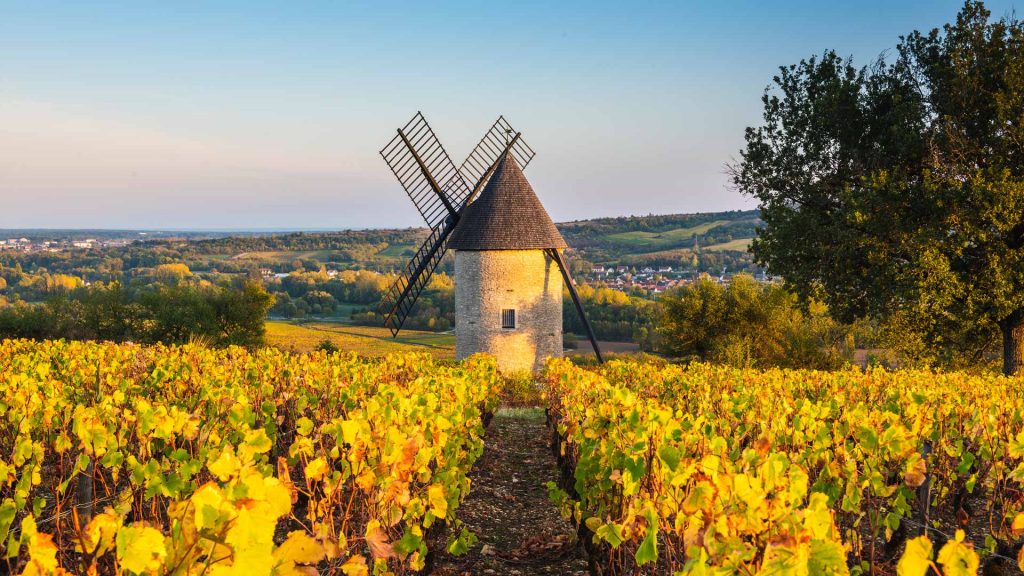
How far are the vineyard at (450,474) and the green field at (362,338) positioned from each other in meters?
32.7

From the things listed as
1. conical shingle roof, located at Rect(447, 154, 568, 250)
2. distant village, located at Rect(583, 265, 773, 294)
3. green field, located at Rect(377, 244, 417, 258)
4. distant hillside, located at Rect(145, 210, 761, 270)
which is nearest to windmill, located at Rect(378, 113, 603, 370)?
conical shingle roof, located at Rect(447, 154, 568, 250)

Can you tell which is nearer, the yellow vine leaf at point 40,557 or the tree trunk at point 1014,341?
the yellow vine leaf at point 40,557

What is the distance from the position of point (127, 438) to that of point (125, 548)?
14.4ft

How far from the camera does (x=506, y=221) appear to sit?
62.1 feet

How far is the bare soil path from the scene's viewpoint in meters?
5.77

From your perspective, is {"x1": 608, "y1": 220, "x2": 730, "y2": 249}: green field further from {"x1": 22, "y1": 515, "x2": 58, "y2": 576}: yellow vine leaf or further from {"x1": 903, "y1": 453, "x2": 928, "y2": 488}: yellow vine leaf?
{"x1": 22, "y1": 515, "x2": 58, "y2": 576}: yellow vine leaf

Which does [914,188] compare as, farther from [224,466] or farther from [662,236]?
[662,236]

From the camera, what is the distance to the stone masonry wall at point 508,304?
1862 cm

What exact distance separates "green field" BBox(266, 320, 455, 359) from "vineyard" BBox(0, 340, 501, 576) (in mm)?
31758

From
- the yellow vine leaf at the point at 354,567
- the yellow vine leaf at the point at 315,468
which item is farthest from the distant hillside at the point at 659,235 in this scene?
the yellow vine leaf at the point at 354,567

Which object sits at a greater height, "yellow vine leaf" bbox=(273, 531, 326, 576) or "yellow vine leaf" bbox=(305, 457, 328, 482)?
"yellow vine leaf" bbox=(273, 531, 326, 576)

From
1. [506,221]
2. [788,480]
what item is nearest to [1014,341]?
[506,221]

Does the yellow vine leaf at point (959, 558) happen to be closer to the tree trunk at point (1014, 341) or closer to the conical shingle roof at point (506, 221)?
the conical shingle roof at point (506, 221)

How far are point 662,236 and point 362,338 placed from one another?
59.9m
